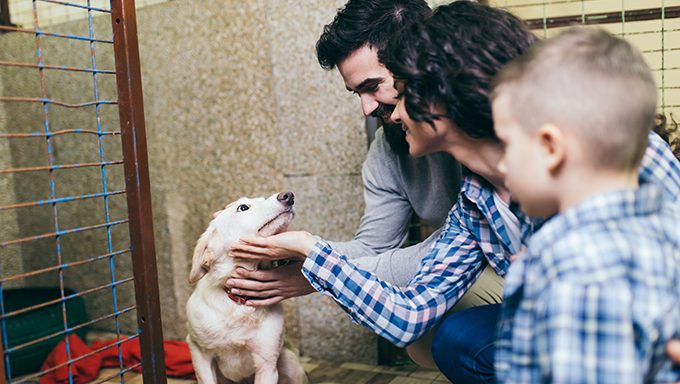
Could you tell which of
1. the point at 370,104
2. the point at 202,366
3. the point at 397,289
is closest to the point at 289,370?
the point at 202,366

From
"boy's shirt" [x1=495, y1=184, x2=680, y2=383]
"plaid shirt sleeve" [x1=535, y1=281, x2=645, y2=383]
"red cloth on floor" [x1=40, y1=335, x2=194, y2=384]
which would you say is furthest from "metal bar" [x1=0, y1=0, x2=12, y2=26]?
"plaid shirt sleeve" [x1=535, y1=281, x2=645, y2=383]

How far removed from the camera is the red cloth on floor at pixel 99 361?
2746 mm

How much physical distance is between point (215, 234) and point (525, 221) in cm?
93

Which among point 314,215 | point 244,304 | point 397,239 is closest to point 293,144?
point 314,215

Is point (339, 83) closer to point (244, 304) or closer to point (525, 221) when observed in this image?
point (244, 304)

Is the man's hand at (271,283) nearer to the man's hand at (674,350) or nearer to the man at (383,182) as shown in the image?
the man at (383,182)

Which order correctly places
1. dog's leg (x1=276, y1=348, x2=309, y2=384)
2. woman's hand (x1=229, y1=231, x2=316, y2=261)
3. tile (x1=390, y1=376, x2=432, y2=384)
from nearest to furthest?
woman's hand (x1=229, y1=231, x2=316, y2=261)
dog's leg (x1=276, y1=348, x2=309, y2=384)
tile (x1=390, y1=376, x2=432, y2=384)

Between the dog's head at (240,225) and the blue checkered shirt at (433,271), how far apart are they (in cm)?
36

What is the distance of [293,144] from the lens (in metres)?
2.87

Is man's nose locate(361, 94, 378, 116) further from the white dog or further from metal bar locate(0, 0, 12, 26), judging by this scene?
metal bar locate(0, 0, 12, 26)

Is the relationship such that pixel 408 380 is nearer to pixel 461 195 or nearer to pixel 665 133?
pixel 461 195

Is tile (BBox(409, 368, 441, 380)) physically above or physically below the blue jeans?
below

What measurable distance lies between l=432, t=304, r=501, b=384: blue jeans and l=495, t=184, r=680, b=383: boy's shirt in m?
0.58

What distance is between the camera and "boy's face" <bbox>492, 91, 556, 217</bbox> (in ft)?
3.46
